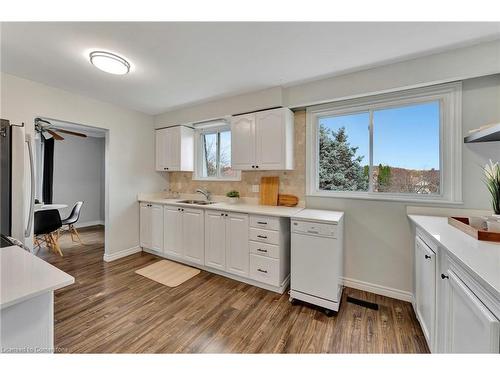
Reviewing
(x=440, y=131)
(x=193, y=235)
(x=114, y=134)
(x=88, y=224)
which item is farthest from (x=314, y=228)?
(x=88, y=224)

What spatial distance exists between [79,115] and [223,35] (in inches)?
98.6

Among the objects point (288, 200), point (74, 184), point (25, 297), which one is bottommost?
point (25, 297)

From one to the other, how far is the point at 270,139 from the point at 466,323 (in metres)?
2.25

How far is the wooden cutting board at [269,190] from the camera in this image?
2.90 metres

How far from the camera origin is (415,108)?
2.22 meters

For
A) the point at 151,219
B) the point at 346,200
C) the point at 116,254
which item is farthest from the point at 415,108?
the point at 116,254

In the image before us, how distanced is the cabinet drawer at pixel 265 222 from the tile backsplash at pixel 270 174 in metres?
0.63

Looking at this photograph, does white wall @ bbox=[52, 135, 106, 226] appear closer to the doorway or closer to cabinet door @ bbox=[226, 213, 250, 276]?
the doorway

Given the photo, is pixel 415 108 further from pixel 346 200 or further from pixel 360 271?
pixel 360 271

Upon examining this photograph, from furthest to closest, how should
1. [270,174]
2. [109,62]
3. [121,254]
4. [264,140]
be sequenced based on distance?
[121,254]
[270,174]
[264,140]
[109,62]

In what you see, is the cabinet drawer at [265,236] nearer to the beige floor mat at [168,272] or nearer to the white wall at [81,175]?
the beige floor mat at [168,272]

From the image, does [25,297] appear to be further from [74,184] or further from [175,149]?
[74,184]

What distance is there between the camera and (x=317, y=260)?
207 cm

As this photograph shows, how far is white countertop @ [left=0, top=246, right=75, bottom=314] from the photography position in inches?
30.2
